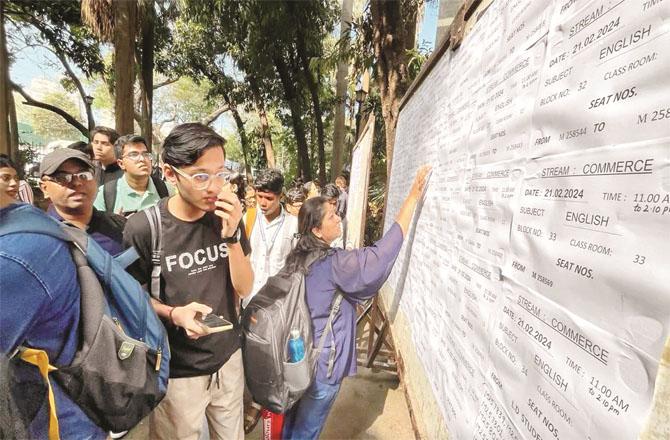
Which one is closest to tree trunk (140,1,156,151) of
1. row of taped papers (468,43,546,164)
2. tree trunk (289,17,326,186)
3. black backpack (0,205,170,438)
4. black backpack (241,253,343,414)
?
tree trunk (289,17,326,186)

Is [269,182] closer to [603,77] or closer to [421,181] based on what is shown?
[421,181]

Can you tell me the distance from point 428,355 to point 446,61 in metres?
1.24

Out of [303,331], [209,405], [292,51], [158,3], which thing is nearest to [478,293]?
[303,331]

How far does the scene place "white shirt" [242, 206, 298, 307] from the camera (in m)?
2.86

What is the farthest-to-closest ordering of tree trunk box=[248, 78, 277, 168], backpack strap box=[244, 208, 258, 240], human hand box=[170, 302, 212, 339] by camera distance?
tree trunk box=[248, 78, 277, 168]
backpack strap box=[244, 208, 258, 240]
human hand box=[170, 302, 212, 339]

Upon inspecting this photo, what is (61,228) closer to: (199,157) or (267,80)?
(199,157)

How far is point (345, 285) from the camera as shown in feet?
5.50

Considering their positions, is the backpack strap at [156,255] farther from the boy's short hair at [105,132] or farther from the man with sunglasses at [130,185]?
the boy's short hair at [105,132]

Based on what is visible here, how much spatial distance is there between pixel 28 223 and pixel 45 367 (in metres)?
0.37

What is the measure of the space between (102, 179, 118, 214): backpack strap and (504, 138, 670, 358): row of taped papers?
9.41 ft

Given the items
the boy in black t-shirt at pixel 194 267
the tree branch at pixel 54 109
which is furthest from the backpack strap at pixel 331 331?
the tree branch at pixel 54 109

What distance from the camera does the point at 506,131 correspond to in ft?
2.73

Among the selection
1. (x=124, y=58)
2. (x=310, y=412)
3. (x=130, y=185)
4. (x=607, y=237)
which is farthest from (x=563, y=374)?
(x=124, y=58)

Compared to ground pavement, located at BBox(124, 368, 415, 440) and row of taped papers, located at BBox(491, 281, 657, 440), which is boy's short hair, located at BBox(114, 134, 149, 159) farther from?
row of taped papers, located at BBox(491, 281, 657, 440)
